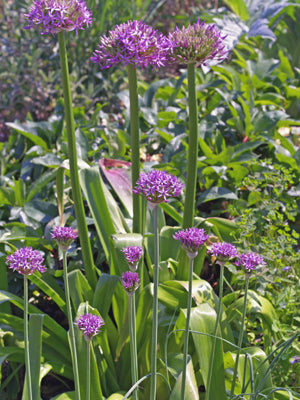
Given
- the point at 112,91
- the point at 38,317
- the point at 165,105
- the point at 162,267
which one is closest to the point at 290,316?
the point at 162,267

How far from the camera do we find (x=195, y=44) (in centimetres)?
146

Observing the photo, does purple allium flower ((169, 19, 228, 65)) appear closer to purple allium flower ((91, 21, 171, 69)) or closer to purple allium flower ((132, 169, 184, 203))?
purple allium flower ((91, 21, 171, 69))

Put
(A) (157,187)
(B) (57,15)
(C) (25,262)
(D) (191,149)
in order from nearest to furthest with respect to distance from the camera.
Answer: (A) (157,187)
(C) (25,262)
(B) (57,15)
(D) (191,149)

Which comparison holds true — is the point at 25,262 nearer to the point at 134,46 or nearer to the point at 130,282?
the point at 130,282

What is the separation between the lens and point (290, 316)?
2078mm

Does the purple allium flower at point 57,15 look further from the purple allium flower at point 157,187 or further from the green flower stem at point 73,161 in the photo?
the purple allium flower at point 157,187

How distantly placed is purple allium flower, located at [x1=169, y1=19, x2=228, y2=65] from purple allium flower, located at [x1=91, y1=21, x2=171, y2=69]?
0.10 ft

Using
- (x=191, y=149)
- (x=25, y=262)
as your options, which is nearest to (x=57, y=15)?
(x=191, y=149)

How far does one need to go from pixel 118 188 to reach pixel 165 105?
1.31 metres

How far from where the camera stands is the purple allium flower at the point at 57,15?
143cm

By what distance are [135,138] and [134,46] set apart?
347 millimetres

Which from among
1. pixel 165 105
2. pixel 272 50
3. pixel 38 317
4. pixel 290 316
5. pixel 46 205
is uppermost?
pixel 272 50

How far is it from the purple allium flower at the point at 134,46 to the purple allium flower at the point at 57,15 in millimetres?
107

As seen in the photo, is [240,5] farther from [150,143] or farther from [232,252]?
[232,252]
